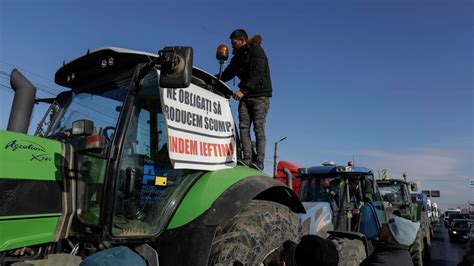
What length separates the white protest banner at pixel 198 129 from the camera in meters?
3.54

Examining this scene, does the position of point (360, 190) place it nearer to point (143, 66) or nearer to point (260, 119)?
point (260, 119)

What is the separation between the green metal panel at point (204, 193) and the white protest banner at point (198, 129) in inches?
4.6

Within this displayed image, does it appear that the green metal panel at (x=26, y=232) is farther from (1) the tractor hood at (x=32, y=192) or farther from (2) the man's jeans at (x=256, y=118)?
(2) the man's jeans at (x=256, y=118)

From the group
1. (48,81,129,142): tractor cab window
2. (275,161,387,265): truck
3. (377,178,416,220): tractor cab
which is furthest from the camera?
(377,178,416,220): tractor cab

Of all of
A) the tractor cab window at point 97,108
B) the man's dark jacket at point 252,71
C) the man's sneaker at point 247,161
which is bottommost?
the man's sneaker at point 247,161

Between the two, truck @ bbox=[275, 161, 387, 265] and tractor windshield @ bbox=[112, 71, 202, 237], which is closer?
tractor windshield @ bbox=[112, 71, 202, 237]

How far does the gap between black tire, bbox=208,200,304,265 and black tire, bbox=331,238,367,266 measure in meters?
2.19

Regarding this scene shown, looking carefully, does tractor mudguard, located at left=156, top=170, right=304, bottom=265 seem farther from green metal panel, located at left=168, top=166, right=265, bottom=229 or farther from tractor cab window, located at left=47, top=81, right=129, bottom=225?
tractor cab window, located at left=47, top=81, right=129, bottom=225

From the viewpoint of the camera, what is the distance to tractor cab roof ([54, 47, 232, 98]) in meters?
3.51

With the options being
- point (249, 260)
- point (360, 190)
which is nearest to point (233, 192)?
point (249, 260)

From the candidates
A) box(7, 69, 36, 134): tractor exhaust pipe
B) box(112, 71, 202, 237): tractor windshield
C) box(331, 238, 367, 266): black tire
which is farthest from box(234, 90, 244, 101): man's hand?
box(331, 238, 367, 266): black tire

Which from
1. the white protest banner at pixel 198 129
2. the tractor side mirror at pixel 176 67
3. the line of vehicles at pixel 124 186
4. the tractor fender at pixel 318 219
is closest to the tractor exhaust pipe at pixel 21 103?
the line of vehicles at pixel 124 186

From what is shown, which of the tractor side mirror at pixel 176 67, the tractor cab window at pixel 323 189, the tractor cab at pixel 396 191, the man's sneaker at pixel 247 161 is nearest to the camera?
the tractor side mirror at pixel 176 67

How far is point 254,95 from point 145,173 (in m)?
1.75
